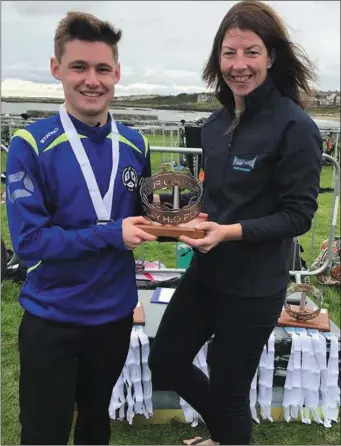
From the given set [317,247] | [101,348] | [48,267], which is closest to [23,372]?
[101,348]

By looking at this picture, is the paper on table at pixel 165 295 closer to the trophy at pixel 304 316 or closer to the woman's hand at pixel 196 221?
the trophy at pixel 304 316

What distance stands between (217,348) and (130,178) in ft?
2.71

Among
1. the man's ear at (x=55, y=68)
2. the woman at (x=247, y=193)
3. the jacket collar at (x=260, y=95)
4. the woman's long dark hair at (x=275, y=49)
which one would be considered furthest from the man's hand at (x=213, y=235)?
the man's ear at (x=55, y=68)

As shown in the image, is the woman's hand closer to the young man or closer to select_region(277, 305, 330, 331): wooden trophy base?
the young man

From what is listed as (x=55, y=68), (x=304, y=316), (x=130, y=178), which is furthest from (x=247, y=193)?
(x=304, y=316)

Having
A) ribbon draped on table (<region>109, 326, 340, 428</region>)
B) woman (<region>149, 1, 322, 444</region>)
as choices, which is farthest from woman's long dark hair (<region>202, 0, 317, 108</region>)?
ribbon draped on table (<region>109, 326, 340, 428</region>)

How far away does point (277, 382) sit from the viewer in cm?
294

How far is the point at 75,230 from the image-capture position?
63.7 inches

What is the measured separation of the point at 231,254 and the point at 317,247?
16.2 feet

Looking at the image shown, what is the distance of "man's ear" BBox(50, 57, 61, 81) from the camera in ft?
5.41

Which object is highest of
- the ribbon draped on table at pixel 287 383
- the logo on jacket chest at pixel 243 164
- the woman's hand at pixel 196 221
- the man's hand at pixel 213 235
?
the logo on jacket chest at pixel 243 164

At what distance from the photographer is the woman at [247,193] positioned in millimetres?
1717

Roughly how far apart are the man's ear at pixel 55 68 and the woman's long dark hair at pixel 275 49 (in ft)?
2.09

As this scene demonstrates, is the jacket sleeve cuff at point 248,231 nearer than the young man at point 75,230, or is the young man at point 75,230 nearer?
the young man at point 75,230
